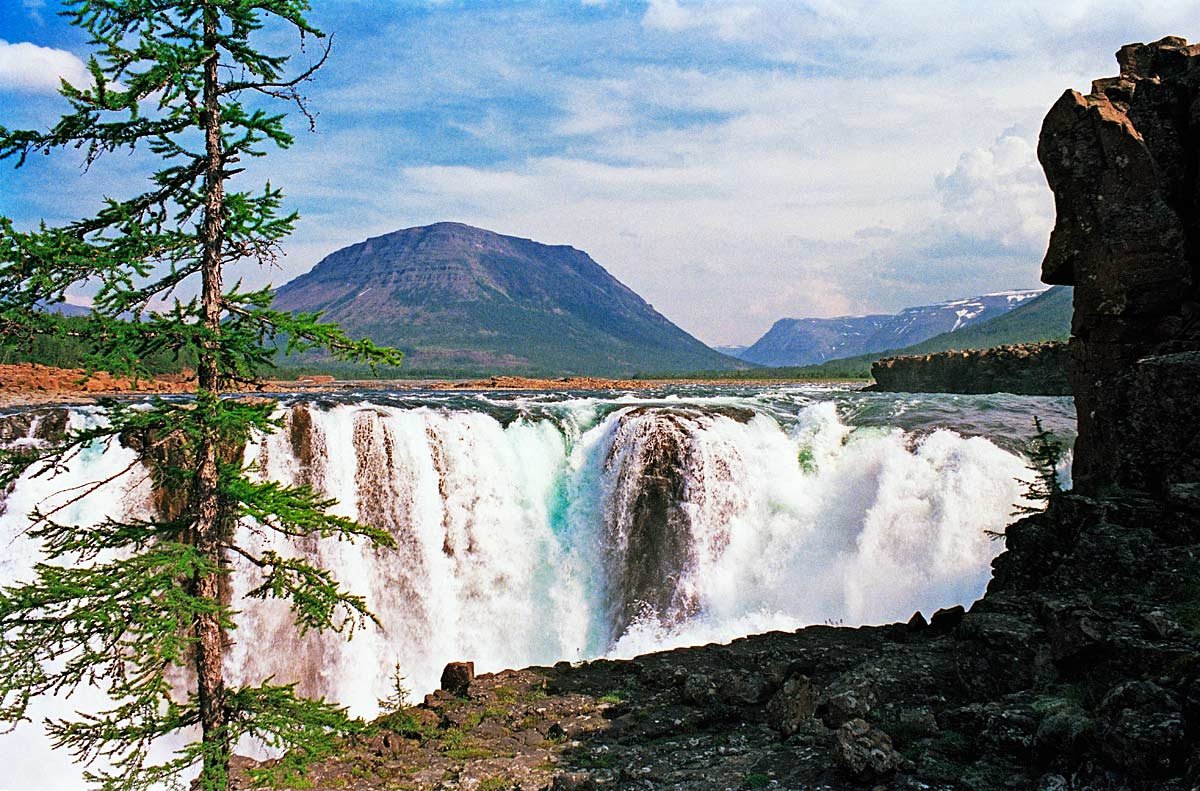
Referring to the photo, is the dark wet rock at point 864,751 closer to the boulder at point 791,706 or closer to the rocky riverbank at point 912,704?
the rocky riverbank at point 912,704

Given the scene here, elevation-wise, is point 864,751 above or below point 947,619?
above

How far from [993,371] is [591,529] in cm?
4854

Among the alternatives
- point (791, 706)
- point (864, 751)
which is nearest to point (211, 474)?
point (864, 751)

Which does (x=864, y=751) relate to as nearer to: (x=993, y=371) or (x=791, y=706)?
(x=791, y=706)

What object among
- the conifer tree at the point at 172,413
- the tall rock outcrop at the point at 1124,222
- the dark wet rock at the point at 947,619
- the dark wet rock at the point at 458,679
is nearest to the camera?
the conifer tree at the point at 172,413

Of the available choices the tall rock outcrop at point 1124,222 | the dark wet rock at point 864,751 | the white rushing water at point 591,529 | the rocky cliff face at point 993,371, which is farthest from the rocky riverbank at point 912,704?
the rocky cliff face at point 993,371

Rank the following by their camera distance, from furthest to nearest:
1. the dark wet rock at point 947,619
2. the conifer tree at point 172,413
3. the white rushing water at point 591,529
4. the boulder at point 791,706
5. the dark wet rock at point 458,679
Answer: the white rushing water at point 591,529 < the dark wet rock at point 458,679 < the dark wet rock at point 947,619 < the boulder at point 791,706 < the conifer tree at point 172,413

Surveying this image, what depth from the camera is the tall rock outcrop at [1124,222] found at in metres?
14.6

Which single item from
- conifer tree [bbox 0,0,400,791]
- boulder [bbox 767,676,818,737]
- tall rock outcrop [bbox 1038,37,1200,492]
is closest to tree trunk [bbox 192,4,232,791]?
conifer tree [bbox 0,0,400,791]

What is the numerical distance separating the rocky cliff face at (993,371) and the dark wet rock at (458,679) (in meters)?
45.2

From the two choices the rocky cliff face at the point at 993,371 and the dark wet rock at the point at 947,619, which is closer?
the dark wet rock at the point at 947,619

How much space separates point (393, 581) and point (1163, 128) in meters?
21.5

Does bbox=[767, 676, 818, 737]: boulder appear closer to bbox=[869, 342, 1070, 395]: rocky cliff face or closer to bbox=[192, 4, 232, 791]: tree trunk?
bbox=[192, 4, 232, 791]: tree trunk

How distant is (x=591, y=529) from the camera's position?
85.8ft
